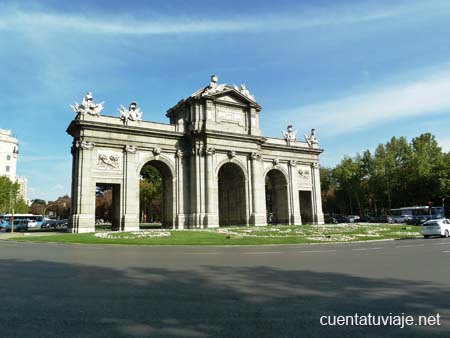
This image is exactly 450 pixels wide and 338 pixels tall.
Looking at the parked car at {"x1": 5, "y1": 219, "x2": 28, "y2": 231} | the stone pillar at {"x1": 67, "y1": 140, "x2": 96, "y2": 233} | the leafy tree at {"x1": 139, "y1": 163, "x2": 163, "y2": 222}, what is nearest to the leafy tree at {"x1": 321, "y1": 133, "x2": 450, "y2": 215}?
the leafy tree at {"x1": 139, "y1": 163, "x2": 163, "y2": 222}

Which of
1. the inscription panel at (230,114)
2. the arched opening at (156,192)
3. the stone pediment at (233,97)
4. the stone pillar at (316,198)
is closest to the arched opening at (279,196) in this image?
the stone pillar at (316,198)

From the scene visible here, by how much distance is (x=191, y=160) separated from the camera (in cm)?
4094

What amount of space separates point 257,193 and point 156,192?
3103cm

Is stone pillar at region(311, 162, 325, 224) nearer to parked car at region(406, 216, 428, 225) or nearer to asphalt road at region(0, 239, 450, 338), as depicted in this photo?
A: parked car at region(406, 216, 428, 225)

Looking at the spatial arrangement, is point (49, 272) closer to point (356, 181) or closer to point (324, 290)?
point (324, 290)

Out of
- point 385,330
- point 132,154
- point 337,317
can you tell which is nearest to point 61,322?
point 337,317

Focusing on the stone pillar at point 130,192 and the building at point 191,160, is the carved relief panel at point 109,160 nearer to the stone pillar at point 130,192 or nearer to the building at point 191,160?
the building at point 191,160

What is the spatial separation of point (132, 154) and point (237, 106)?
14.6 meters

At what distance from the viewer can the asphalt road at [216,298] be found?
506cm

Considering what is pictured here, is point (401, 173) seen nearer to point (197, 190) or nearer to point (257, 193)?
point (257, 193)

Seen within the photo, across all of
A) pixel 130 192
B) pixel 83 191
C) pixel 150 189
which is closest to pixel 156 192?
pixel 150 189

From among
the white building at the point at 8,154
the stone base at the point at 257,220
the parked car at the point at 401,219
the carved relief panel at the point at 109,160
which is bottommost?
the parked car at the point at 401,219

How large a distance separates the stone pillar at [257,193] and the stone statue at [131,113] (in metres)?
14.6

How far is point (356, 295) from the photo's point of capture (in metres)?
7.10
